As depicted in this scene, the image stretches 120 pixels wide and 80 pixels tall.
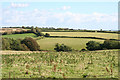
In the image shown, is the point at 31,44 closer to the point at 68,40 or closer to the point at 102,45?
the point at 68,40

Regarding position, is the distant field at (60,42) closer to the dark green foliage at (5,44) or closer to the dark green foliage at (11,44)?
the dark green foliage at (11,44)

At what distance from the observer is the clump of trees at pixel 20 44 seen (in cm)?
4006

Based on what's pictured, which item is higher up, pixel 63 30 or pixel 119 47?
pixel 63 30

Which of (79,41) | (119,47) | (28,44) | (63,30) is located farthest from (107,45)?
(28,44)

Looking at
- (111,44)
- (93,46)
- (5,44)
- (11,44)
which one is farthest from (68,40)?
(5,44)

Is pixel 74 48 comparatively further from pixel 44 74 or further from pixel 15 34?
pixel 44 74

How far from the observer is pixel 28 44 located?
40562 millimetres

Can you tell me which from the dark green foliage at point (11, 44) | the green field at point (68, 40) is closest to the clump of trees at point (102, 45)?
the green field at point (68, 40)

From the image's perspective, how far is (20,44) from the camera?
133 feet

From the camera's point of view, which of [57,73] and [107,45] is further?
[107,45]

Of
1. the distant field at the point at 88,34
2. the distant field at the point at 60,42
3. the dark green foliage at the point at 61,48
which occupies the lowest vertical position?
the dark green foliage at the point at 61,48

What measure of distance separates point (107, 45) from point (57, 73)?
28.2 metres

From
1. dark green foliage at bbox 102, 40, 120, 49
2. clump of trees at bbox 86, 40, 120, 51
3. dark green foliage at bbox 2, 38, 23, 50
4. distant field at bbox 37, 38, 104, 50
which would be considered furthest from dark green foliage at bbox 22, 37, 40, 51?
dark green foliage at bbox 102, 40, 120, 49

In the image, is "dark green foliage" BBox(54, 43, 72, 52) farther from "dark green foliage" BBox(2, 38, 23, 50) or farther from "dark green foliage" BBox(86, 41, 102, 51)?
"dark green foliage" BBox(2, 38, 23, 50)
